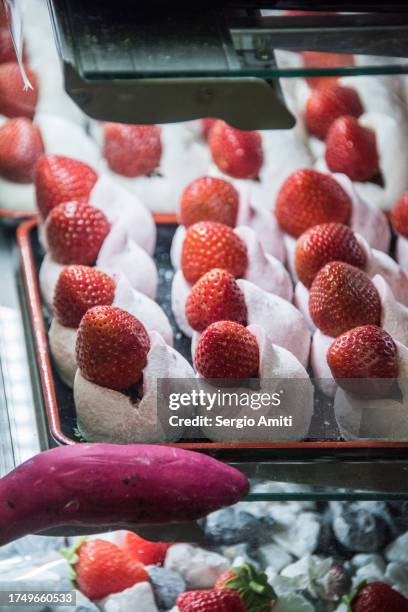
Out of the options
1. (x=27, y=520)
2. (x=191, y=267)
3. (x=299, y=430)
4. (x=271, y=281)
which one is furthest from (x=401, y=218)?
(x=27, y=520)

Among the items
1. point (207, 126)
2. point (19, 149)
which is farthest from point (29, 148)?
point (207, 126)

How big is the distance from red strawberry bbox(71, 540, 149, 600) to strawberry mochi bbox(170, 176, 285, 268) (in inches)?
19.2

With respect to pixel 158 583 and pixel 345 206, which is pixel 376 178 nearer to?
pixel 345 206

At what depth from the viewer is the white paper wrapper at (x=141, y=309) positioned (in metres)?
1.38

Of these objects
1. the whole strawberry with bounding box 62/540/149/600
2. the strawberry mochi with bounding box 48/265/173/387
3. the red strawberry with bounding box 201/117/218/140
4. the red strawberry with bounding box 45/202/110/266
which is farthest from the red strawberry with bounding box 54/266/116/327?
the red strawberry with bounding box 201/117/218/140

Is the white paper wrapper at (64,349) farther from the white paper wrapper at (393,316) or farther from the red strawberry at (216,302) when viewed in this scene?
the white paper wrapper at (393,316)

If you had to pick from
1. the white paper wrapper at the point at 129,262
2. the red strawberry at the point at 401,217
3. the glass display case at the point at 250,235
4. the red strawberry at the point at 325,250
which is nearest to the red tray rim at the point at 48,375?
the glass display case at the point at 250,235

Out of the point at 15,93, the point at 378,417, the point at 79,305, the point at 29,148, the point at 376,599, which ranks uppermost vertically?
the point at 15,93

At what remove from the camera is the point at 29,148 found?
160 centimetres

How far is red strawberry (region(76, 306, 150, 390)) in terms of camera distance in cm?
122

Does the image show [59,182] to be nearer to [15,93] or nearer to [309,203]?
[15,93]

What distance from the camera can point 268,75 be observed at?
1.10 meters

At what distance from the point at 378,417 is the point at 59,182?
658mm

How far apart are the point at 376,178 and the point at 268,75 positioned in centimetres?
60
